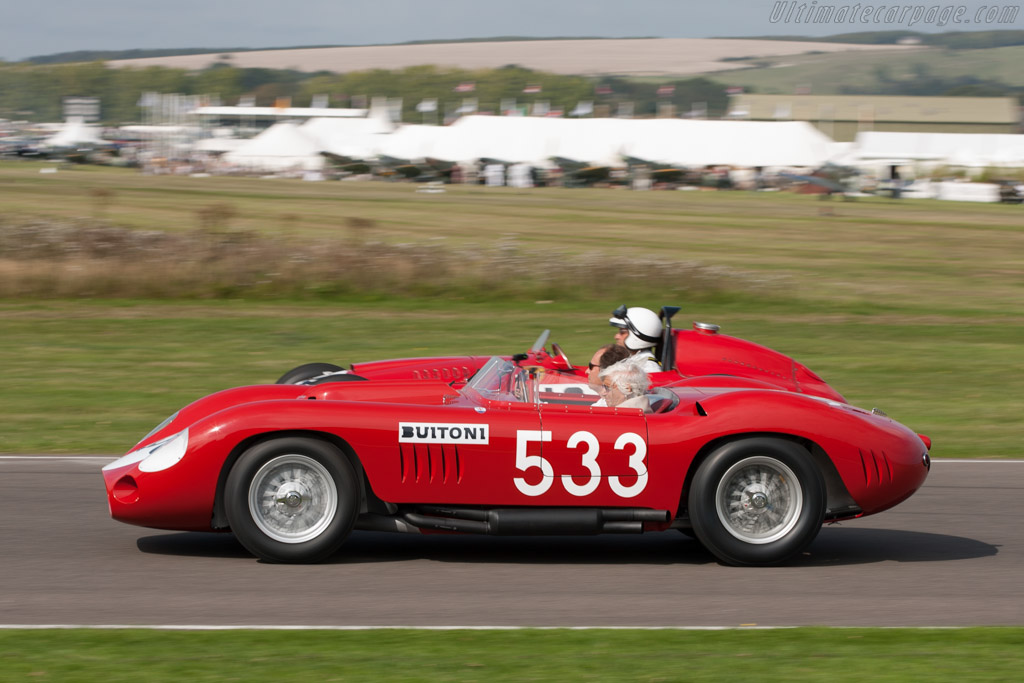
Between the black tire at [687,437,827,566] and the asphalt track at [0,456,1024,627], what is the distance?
15cm

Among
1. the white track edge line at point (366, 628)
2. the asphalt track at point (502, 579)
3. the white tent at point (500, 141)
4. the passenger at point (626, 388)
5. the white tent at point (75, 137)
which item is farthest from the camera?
the white tent at point (75, 137)

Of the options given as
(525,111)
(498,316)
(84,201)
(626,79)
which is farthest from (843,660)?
(626,79)

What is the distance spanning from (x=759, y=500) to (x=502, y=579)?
1.36 m

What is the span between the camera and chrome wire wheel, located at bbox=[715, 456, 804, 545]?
19.6 feet

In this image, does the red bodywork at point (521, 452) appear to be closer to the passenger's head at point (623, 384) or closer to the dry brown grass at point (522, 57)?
the passenger's head at point (623, 384)

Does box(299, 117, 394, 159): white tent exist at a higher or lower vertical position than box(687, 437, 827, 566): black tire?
higher

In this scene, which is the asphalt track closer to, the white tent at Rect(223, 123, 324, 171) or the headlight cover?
the headlight cover

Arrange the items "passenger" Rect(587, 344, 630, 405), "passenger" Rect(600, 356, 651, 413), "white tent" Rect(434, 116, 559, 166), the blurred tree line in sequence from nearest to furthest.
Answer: "passenger" Rect(600, 356, 651, 413) → "passenger" Rect(587, 344, 630, 405) → "white tent" Rect(434, 116, 559, 166) → the blurred tree line

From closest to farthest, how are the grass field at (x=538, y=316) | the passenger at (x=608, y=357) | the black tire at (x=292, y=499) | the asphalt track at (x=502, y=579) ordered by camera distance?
the asphalt track at (x=502, y=579), the black tire at (x=292, y=499), the passenger at (x=608, y=357), the grass field at (x=538, y=316)

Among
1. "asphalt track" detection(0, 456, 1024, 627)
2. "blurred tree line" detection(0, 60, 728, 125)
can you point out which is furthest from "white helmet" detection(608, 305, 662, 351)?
"blurred tree line" detection(0, 60, 728, 125)

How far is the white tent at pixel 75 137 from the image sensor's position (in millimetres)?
80562

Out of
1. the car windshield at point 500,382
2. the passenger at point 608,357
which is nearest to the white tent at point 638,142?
the passenger at point 608,357

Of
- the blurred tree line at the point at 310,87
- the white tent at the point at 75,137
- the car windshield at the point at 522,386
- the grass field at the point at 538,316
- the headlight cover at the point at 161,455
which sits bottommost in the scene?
the grass field at the point at 538,316

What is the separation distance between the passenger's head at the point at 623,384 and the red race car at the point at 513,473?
206 mm
